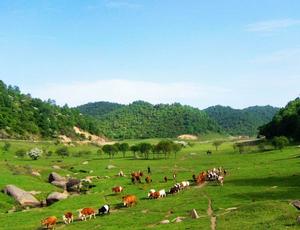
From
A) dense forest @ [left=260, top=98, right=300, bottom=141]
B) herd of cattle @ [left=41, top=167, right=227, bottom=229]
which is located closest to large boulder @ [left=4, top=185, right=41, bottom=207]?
herd of cattle @ [left=41, top=167, right=227, bottom=229]

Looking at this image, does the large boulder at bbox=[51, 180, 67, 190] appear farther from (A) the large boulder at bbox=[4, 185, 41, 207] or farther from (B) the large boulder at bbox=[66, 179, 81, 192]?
(A) the large boulder at bbox=[4, 185, 41, 207]

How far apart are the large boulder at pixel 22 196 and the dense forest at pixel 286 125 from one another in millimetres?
108847

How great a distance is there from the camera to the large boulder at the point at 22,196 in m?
71.9

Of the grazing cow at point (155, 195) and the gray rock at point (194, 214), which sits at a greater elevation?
the grazing cow at point (155, 195)

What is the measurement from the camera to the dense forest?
162 m

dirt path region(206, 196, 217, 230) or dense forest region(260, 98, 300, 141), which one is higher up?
dense forest region(260, 98, 300, 141)

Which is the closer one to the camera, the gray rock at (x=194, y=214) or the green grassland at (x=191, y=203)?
the green grassland at (x=191, y=203)

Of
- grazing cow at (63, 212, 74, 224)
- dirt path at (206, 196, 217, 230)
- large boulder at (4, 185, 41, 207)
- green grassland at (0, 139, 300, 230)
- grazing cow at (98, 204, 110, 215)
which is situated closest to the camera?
dirt path at (206, 196, 217, 230)

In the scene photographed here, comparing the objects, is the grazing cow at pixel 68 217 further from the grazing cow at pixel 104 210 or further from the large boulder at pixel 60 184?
the large boulder at pixel 60 184

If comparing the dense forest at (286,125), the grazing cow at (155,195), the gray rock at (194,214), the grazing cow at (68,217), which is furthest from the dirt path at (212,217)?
the dense forest at (286,125)

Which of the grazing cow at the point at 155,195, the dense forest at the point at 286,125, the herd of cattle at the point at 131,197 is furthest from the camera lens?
the dense forest at the point at 286,125

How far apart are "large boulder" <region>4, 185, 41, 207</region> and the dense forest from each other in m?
109

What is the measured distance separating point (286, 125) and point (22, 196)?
122 meters

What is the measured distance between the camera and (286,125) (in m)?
170
